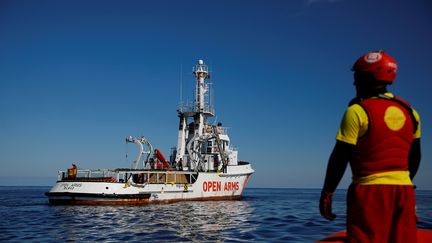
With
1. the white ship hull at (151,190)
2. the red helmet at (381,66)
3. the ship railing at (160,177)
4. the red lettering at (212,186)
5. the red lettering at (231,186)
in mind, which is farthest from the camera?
the red lettering at (231,186)

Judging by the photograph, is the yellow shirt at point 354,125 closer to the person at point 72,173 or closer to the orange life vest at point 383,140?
the orange life vest at point 383,140

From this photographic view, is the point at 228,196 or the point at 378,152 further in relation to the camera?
the point at 228,196

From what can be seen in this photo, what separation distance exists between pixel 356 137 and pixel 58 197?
92.8ft

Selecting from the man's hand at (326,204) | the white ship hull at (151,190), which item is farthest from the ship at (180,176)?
the man's hand at (326,204)

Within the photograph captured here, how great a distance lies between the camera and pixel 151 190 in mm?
29141

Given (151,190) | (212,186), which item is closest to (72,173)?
(151,190)

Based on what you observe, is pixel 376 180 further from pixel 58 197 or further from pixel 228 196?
pixel 228 196

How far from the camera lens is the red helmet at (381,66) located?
319 centimetres

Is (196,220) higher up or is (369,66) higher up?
(369,66)

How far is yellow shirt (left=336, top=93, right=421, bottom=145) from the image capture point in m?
3.00

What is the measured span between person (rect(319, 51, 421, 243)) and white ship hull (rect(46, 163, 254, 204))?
85.9 feet

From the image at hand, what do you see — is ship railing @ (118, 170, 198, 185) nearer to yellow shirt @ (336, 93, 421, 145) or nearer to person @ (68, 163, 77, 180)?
person @ (68, 163, 77, 180)

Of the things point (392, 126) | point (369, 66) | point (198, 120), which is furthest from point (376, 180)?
point (198, 120)

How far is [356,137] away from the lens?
3.01 metres
